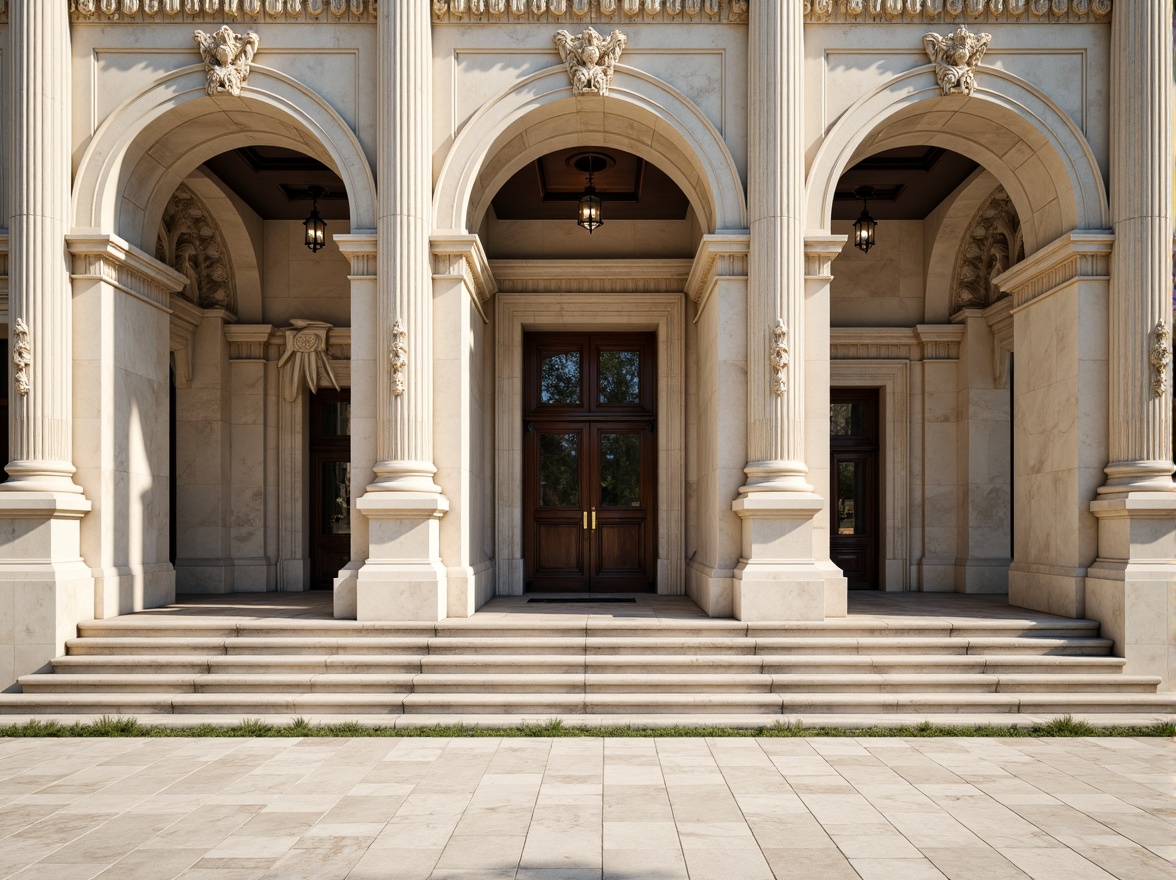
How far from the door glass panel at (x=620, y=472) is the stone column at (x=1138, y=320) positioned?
6968 mm

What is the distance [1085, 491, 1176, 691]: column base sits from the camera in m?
9.87

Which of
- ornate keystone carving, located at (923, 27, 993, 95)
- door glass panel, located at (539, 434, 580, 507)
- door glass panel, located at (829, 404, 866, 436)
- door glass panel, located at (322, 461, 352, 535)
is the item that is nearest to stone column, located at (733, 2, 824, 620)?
ornate keystone carving, located at (923, 27, 993, 95)

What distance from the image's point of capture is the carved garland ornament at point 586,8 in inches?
441

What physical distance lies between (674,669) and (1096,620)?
4813 millimetres

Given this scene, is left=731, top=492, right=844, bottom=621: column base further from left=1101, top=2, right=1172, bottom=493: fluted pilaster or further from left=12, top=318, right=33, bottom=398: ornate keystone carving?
left=12, top=318, right=33, bottom=398: ornate keystone carving

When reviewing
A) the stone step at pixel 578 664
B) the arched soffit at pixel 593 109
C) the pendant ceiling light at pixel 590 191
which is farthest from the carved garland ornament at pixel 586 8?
the stone step at pixel 578 664

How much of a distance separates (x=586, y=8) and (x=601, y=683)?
7778 millimetres

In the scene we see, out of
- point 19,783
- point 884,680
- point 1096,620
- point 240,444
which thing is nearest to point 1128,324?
point 1096,620

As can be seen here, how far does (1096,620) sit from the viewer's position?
1043 cm

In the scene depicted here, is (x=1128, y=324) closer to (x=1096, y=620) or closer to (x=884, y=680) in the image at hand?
(x=1096, y=620)

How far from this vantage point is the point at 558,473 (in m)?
15.6

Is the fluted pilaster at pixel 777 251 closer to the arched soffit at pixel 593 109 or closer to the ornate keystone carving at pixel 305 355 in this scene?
the arched soffit at pixel 593 109

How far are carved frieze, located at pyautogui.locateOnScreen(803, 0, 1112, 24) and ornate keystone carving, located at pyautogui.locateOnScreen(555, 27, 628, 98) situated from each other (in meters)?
2.34

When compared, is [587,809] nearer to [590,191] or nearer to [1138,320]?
[1138,320]
